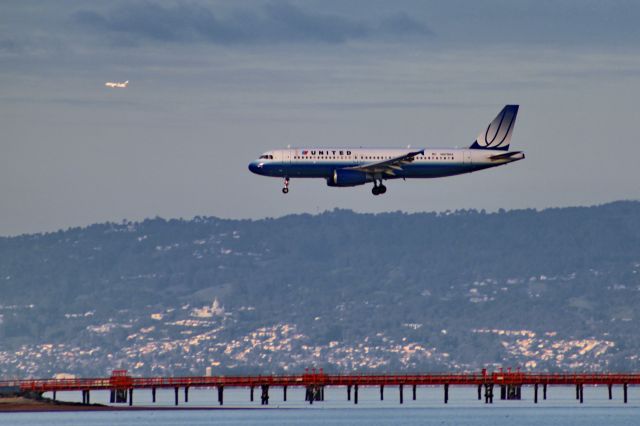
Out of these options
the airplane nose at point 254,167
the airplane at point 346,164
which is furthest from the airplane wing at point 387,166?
the airplane nose at point 254,167

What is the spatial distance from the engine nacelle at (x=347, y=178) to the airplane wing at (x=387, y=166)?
2.12 feet

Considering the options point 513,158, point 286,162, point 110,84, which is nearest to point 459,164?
point 513,158

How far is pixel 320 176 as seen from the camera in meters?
196

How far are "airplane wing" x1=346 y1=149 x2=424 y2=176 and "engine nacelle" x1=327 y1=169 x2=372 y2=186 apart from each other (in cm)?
65

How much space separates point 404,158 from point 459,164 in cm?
769

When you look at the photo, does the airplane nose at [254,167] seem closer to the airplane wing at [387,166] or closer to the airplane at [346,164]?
the airplane at [346,164]

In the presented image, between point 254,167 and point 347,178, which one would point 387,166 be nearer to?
point 347,178

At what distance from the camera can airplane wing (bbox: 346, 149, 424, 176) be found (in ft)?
637

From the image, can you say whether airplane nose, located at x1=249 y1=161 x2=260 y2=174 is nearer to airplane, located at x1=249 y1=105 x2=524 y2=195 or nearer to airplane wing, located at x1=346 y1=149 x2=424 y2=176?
airplane, located at x1=249 y1=105 x2=524 y2=195

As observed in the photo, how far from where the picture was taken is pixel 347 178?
19375 centimetres

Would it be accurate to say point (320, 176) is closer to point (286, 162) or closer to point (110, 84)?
point (286, 162)

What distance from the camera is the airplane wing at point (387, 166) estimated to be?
194 m

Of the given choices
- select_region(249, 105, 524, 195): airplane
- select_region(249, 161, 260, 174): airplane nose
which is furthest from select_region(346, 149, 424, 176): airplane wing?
select_region(249, 161, 260, 174): airplane nose

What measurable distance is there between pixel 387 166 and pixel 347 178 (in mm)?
4374
